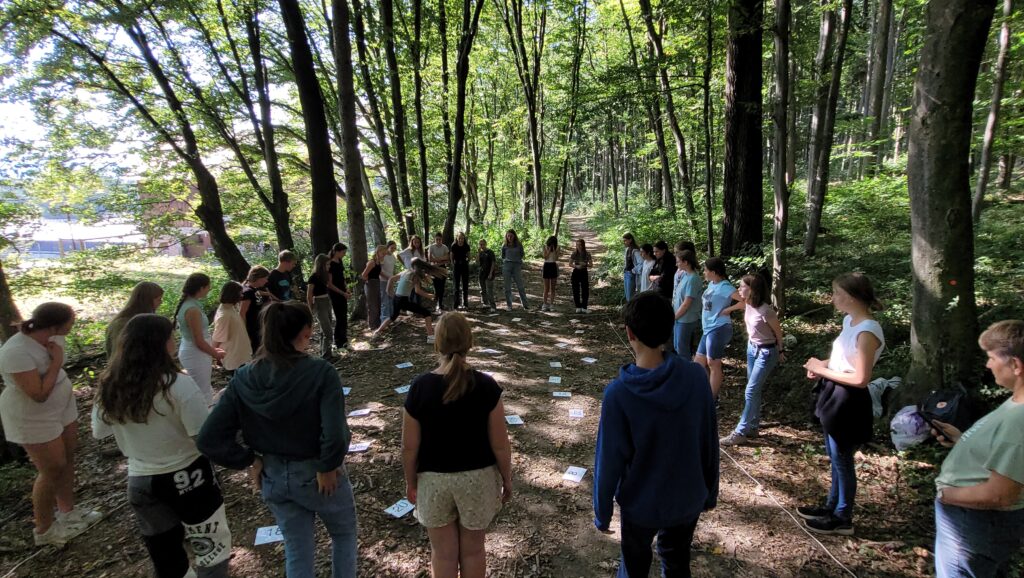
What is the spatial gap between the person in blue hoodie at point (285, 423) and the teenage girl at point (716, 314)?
370 centimetres

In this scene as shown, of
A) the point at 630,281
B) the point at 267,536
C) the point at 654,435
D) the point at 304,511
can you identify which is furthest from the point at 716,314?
the point at 267,536

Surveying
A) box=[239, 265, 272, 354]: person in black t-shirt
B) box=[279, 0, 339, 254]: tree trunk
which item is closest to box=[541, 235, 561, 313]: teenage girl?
box=[279, 0, 339, 254]: tree trunk

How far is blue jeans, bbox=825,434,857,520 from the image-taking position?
2.95 meters

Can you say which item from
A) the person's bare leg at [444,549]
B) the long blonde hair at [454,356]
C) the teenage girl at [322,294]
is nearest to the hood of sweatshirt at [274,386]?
the long blonde hair at [454,356]

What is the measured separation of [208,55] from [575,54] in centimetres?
1212

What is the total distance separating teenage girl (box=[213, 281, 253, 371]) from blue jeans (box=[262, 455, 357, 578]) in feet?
8.90

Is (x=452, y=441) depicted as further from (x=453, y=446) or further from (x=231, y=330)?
(x=231, y=330)

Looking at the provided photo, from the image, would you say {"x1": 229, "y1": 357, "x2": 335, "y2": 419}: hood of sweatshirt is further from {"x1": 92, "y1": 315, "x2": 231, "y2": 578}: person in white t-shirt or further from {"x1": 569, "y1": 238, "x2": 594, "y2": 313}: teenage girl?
{"x1": 569, "y1": 238, "x2": 594, "y2": 313}: teenage girl

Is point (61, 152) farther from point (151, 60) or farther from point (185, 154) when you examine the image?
point (151, 60)

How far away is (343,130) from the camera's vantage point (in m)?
8.03

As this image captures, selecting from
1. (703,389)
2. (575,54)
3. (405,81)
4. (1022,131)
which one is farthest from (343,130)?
(1022,131)

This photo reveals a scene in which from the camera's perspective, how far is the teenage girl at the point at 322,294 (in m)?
6.70

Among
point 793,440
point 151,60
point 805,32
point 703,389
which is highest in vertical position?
point 151,60

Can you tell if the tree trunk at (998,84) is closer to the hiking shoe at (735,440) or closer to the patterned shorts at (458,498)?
the hiking shoe at (735,440)
